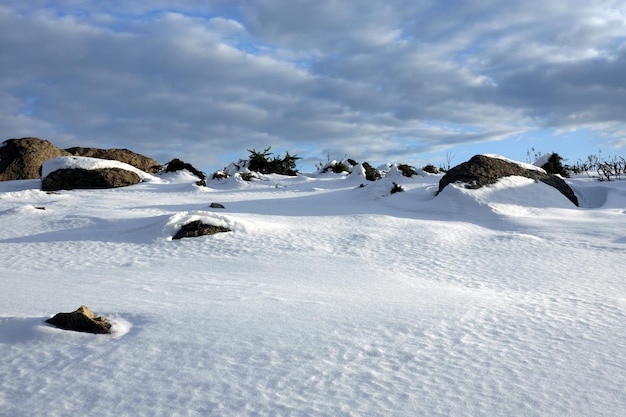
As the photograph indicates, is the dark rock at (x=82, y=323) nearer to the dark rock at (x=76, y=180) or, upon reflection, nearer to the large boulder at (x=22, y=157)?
the dark rock at (x=76, y=180)

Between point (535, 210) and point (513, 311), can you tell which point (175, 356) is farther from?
point (535, 210)

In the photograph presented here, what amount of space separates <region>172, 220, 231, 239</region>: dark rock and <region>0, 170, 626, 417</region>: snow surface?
18 cm

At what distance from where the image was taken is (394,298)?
14.9ft

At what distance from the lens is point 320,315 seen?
12.6 ft

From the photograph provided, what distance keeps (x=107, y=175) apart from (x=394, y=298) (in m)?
13.2

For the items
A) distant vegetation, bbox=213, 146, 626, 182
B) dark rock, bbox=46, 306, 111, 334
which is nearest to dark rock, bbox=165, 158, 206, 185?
distant vegetation, bbox=213, 146, 626, 182

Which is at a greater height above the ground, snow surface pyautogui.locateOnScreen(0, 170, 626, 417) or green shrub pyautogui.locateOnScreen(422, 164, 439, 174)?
green shrub pyautogui.locateOnScreen(422, 164, 439, 174)

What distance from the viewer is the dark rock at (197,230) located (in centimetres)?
768

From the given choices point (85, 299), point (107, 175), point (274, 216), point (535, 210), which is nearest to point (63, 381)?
point (85, 299)

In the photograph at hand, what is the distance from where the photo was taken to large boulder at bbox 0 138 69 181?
734 inches

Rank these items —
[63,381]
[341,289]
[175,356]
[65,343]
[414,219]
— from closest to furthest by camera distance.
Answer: [63,381] < [175,356] < [65,343] < [341,289] < [414,219]

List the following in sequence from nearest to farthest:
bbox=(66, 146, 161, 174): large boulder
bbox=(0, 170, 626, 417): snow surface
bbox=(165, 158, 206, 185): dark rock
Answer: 1. bbox=(0, 170, 626, 417): snow surface
2. bbox=(165, 158, 206, 185): dark rock
3. bbox=(66, 146, 161, 174): large boulder

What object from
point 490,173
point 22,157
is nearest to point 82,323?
point 490,173

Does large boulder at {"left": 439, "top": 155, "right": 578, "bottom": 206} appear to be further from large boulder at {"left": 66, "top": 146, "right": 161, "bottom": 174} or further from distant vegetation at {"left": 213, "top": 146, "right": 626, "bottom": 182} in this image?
large boulder at {"left": 66, "top": 146, "right": 161, "bottom": 174}
